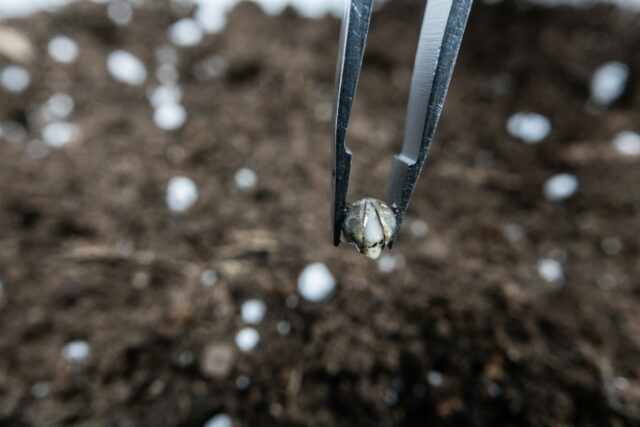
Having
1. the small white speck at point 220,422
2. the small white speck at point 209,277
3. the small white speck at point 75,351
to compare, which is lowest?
the small white speck at point 220,422

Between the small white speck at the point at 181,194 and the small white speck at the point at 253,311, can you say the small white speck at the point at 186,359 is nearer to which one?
the small white speck at the point at 253,311

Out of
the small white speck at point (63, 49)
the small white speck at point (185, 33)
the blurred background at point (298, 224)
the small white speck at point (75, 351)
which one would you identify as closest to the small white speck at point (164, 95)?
the blurred background at point (298, 224)

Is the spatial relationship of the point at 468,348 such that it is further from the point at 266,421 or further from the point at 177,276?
the point at 177,276

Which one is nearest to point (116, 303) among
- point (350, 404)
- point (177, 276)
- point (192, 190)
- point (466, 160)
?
point (177, 276)

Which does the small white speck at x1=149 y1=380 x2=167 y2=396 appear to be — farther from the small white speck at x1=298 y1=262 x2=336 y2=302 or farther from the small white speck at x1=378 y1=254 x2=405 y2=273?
the small white speck at x1=378 y1=254 x2=405 y2=273

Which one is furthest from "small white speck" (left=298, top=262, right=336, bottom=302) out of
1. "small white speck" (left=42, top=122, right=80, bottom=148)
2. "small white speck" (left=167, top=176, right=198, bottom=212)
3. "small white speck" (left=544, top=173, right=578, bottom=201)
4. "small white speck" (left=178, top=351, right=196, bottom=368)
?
"small white speck" (left=42, top=122, right=80, bottom=148)

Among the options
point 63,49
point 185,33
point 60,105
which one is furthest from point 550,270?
point 63,49

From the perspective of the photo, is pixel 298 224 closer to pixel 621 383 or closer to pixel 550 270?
pixel 550 270
